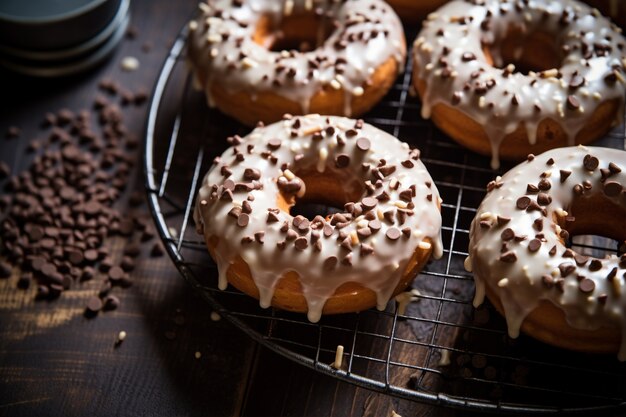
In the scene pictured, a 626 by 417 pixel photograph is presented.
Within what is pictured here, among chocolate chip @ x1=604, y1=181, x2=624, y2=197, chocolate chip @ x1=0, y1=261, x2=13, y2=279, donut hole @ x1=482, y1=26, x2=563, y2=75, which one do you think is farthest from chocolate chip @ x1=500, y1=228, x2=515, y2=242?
chocolate chip @ x1=0, y1=261, x2=13, y2=279

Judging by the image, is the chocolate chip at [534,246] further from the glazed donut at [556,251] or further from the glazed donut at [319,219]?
the glazed donut at [319,219]

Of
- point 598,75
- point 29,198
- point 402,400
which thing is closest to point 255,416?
point 402,400

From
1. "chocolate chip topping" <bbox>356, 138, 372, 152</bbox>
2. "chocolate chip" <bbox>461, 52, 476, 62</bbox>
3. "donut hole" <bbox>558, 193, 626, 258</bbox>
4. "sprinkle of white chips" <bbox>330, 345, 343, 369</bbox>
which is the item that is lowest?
"sprinkle of white chips" <bbox>330, 345, 343, 369</bbox>

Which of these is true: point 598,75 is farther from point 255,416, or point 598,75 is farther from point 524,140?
point 255,416

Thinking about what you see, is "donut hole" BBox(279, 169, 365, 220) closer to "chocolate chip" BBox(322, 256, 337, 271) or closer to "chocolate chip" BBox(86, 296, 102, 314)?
"chocolate chip" BBox(322, 256, 337, 271)

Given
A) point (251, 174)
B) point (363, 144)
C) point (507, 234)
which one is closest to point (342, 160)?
point (363, 144)
